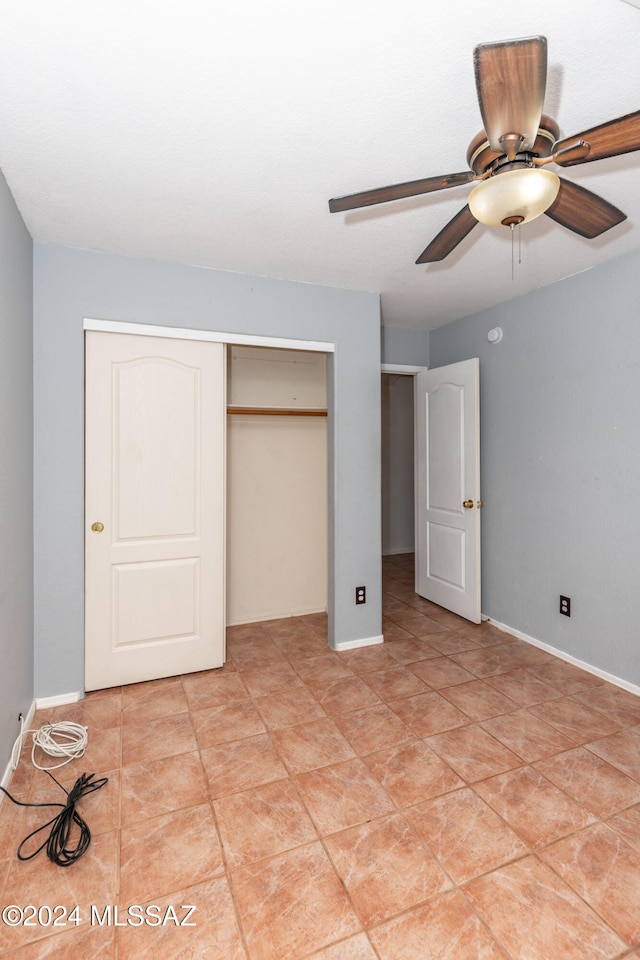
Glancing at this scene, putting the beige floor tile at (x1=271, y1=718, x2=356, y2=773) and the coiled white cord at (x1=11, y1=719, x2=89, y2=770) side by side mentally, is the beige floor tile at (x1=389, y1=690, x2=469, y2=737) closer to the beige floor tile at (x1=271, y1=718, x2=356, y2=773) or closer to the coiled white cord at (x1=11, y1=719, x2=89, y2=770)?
the beige floor tile at (x1=271, y1=718, x2=356, y2=773)

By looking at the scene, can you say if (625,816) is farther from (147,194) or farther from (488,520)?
(147,194)

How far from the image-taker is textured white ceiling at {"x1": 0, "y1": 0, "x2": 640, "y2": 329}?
1232 millimetres

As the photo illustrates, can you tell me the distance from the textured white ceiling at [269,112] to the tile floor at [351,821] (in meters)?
2.41

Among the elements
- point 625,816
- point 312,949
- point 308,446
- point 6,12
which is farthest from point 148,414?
point 625,816

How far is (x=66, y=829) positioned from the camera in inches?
66.0

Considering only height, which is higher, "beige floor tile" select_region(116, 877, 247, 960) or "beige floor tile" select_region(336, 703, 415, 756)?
"beige floor tile" select_region(336, 703, 415, 756)

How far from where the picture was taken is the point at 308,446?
382cm

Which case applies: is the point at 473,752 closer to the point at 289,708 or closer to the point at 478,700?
the point at 478,700

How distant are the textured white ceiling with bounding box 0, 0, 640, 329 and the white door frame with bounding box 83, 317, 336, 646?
1.32 feet

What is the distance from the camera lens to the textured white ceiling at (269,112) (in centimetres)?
123

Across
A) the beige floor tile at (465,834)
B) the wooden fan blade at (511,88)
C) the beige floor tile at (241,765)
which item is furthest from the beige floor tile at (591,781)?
the wooden fan blade at (511,88)

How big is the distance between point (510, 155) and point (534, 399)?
2.18m

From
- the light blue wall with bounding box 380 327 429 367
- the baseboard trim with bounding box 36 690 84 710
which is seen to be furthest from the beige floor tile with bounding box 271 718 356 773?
the light blue wall with bounding box 380 327 429 367

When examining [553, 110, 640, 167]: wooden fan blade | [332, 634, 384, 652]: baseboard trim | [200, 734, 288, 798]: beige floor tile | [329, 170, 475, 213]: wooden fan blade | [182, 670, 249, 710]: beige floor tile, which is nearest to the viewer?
[553, 110, 640, 167]: wooden fan blade
